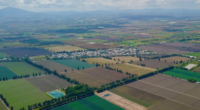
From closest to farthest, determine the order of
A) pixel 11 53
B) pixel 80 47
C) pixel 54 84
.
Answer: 1. pixel 54 84
2. pixel 11 53
3. pixel 80 47

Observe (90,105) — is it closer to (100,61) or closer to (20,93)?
(20,93)

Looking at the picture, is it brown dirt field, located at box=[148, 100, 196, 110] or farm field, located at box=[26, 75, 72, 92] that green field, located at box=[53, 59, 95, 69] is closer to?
farm field, located at box=[26, 75, 72, 92]

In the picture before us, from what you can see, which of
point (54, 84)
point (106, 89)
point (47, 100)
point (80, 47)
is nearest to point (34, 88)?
point (54, 84)

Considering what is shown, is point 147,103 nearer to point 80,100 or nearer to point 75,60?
point 80,100

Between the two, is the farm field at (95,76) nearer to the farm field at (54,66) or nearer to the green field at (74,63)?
the farm field at (54,66)

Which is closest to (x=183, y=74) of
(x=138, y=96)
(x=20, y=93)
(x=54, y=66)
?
(x=138, y=96)

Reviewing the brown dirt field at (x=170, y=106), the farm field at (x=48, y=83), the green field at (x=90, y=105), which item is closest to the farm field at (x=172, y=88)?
the brown dirt field at (x=170, y=106)
